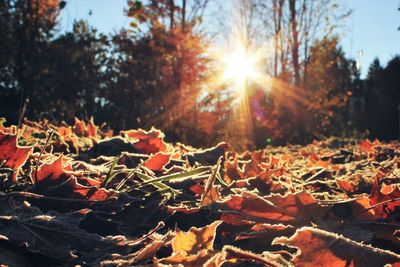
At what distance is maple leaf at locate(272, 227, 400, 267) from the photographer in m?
0.98

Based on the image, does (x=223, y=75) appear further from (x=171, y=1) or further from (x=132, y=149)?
(x=132, y=149)

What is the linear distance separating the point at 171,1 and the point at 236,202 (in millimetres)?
13436

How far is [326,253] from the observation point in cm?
99

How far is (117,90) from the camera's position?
11.0 m

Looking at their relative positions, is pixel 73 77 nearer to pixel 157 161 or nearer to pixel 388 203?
pixel 157 161

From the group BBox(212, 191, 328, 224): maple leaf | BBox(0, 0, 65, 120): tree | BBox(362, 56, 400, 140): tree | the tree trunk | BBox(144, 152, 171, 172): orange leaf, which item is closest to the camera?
BBox(212, 191, 328, 224): maple leaf

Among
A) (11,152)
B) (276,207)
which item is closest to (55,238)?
(11,152)

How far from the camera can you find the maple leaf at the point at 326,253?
98 cm

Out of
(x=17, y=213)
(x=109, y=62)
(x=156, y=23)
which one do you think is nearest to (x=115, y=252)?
(x=17, y=213)

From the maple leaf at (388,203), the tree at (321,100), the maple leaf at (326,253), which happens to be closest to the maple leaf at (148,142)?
the maple leaf at (388,203)

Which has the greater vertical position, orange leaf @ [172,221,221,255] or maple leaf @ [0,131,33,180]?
maple leaf @ [0,131,33,180]

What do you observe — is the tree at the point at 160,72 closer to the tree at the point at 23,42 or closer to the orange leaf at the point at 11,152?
the tree at the point at 23,42

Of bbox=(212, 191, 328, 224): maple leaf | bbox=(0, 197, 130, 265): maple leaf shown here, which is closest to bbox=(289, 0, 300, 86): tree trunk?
bbox=(212, 191, 328, 224): maple leaf

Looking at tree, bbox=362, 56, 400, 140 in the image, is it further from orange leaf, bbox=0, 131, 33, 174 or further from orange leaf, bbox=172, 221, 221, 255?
orange leaf, bbox=172, 221, 221, 255
